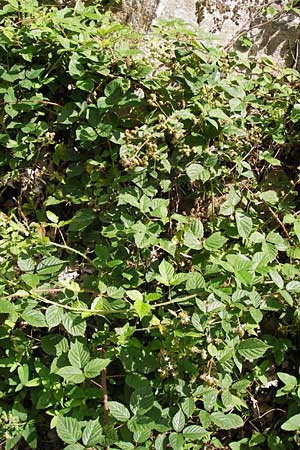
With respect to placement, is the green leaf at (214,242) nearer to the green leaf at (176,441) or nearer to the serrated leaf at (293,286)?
the serrated leaf at (293,286)

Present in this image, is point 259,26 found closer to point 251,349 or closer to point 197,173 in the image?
point 197,173

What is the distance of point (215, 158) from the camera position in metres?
2.16

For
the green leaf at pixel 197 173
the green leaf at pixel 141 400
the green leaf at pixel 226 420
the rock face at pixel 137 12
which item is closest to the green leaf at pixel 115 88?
the green leaf at pixel 197 173

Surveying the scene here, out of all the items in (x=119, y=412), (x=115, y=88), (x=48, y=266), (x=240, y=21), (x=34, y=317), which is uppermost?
(x=240, y=21)

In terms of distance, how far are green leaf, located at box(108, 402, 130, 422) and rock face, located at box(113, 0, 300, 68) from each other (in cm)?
160

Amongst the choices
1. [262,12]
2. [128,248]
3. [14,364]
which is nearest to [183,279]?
[128,248]

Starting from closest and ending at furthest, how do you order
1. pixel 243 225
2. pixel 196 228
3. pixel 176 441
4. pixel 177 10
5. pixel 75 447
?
pixel 75 447, pixel 176 441, pixel 196 228, pixel 243 225, pixel 177 10

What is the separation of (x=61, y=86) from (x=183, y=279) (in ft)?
3.09

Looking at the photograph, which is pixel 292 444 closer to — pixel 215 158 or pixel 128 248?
pixel 128 248

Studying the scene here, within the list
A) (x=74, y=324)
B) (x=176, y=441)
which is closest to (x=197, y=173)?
(x=74, y=324)

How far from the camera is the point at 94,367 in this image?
1.80m

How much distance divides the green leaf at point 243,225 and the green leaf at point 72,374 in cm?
75

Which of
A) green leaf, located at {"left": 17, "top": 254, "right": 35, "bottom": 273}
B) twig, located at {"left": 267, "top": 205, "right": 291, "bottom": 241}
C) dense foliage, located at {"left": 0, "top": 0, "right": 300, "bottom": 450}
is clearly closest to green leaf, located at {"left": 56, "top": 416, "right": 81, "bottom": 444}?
dense foliage, located at {"left": 0, "top": 0, "right": 300, "bottom": 450}

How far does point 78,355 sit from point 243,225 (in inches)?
29.7
